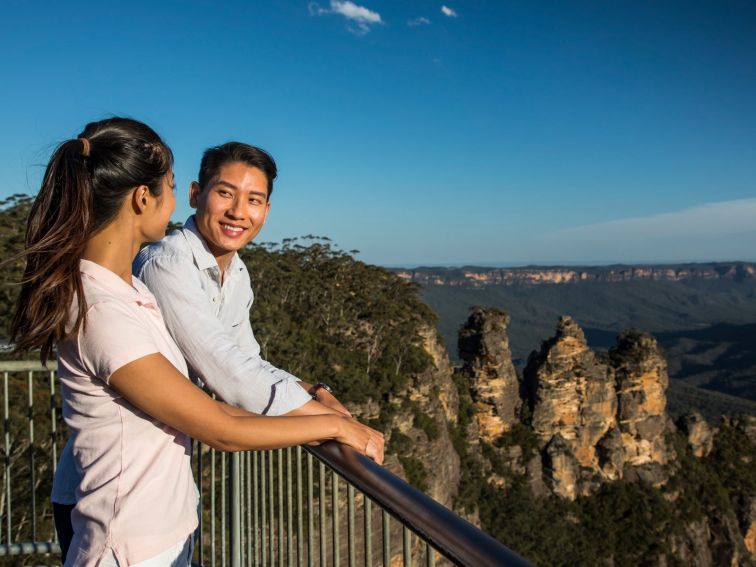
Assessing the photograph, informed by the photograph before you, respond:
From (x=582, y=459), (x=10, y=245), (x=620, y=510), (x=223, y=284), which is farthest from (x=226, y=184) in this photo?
(x=620, y=510)

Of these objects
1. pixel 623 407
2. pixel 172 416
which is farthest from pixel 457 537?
pixel 623 407

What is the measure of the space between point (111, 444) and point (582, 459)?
4976cm

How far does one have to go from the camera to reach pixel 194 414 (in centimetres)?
163

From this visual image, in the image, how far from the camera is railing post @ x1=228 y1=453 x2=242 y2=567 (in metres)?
2.78

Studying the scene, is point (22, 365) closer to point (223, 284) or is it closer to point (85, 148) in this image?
point (223, 284)

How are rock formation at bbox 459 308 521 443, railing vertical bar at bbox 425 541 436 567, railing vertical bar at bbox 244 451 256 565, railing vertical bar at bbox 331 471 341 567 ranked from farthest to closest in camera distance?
rock formation at bbox 459 308 521 443 → railing vertical bar at bbox 244 451 256 565 → railing vertical bar at bbox 331 471 341 567 → railing vertical bar at bbox 425 541 436 567

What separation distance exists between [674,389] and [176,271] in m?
111

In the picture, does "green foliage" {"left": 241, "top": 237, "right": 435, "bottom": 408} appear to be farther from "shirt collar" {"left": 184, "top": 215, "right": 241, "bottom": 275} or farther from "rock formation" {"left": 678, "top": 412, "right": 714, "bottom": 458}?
"rock formation" {"left": 678, "top": 412, "right": 714, "bottom": 458}

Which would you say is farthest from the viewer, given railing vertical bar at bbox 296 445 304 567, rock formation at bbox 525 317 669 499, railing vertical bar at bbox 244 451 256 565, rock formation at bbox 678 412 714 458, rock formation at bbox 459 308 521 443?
rock formation at bbox 678 412 714 458

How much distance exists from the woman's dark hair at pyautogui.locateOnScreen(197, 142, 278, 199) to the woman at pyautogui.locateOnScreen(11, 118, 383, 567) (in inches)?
22.7

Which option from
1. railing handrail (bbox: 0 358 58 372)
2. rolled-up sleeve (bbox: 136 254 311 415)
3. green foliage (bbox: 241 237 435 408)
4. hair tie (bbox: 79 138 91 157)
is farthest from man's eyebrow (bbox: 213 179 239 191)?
green foliage (bbox: 241 237 435 408)

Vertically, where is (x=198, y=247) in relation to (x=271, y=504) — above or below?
above

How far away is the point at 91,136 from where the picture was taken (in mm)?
1742

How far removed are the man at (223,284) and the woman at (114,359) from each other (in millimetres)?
175
